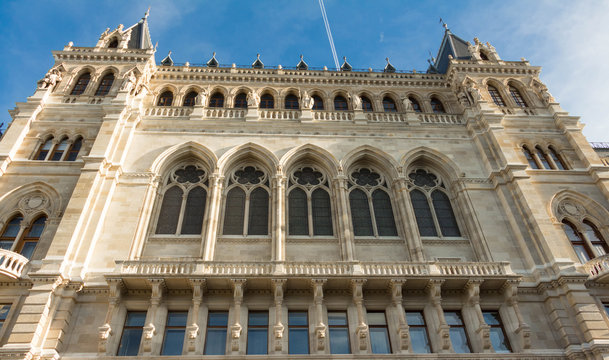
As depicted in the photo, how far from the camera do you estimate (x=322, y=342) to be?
13.7 metres

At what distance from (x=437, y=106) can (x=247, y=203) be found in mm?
14299

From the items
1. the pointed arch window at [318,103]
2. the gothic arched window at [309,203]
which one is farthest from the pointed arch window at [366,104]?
the gothic arched window at [309,203]

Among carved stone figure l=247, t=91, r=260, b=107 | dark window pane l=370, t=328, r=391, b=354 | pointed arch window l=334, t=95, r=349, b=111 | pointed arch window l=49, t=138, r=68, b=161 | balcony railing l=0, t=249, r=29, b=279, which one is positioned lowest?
dark window pane l=370, t=328, r=391, b=354

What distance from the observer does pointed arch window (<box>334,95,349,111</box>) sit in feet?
81.8

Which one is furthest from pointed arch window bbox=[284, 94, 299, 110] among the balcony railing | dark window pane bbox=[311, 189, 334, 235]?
the balcony railing

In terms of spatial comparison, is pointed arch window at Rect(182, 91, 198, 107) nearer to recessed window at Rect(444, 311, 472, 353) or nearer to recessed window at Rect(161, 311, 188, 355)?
recessed window at Rect(161, 311, 188, 355)

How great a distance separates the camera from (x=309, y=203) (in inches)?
752

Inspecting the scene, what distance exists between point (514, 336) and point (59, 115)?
23138 mm

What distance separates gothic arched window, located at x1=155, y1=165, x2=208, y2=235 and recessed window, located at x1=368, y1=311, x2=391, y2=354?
27.1ft

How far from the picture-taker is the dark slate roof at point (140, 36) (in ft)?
90.9

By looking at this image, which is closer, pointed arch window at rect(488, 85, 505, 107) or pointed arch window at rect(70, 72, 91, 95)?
pointed arch window at rect(70, 72, 91, 95)

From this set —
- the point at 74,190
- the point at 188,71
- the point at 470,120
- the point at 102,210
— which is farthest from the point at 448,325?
the point at 188,71

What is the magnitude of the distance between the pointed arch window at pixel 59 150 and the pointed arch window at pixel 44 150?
296 mm

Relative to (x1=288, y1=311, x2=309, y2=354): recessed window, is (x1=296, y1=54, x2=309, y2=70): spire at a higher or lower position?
higher
